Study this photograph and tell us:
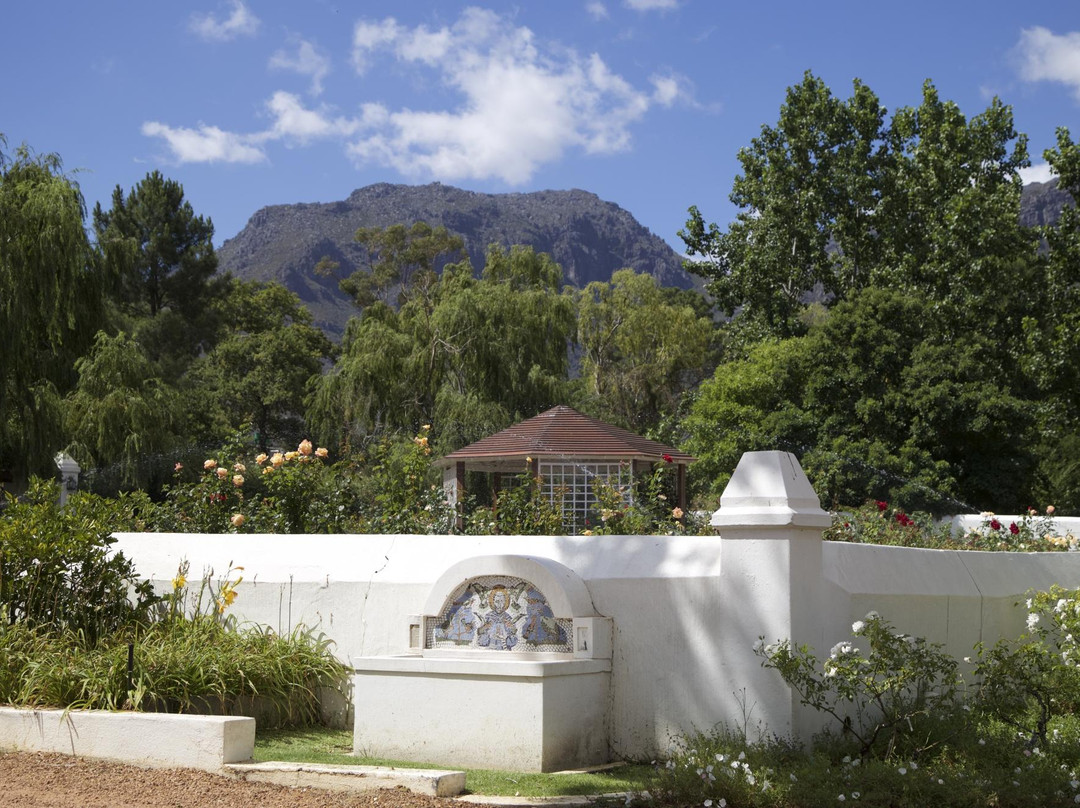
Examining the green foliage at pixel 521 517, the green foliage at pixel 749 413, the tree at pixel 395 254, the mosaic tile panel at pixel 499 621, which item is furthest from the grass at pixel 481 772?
the tree at pixel 395 254

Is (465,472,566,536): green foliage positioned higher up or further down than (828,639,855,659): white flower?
higher up

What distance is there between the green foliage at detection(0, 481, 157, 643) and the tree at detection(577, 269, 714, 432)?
130 ft

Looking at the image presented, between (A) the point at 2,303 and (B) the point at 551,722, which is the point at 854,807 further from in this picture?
(A) the point at 2,303

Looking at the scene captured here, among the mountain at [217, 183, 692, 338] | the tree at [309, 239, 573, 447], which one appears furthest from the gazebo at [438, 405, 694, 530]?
the mountain at [217, 183, 692, 338]

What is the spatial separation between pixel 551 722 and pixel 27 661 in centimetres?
371

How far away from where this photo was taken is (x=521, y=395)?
30312mm

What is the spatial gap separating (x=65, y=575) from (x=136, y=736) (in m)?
2.23

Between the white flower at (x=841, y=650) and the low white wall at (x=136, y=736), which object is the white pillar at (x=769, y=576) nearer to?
the white flower at (x=841, y=650)

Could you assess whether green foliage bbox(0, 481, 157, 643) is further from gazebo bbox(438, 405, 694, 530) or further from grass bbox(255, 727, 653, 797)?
gazebo bbox(438, 405, 694, 530)

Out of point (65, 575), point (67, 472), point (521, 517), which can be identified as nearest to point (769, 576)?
point (521, 517)

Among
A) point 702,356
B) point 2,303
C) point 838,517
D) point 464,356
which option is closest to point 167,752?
point 838,517

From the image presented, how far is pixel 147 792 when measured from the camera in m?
6.21

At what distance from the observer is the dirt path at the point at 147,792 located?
593cm

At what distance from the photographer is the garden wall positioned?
718cm
